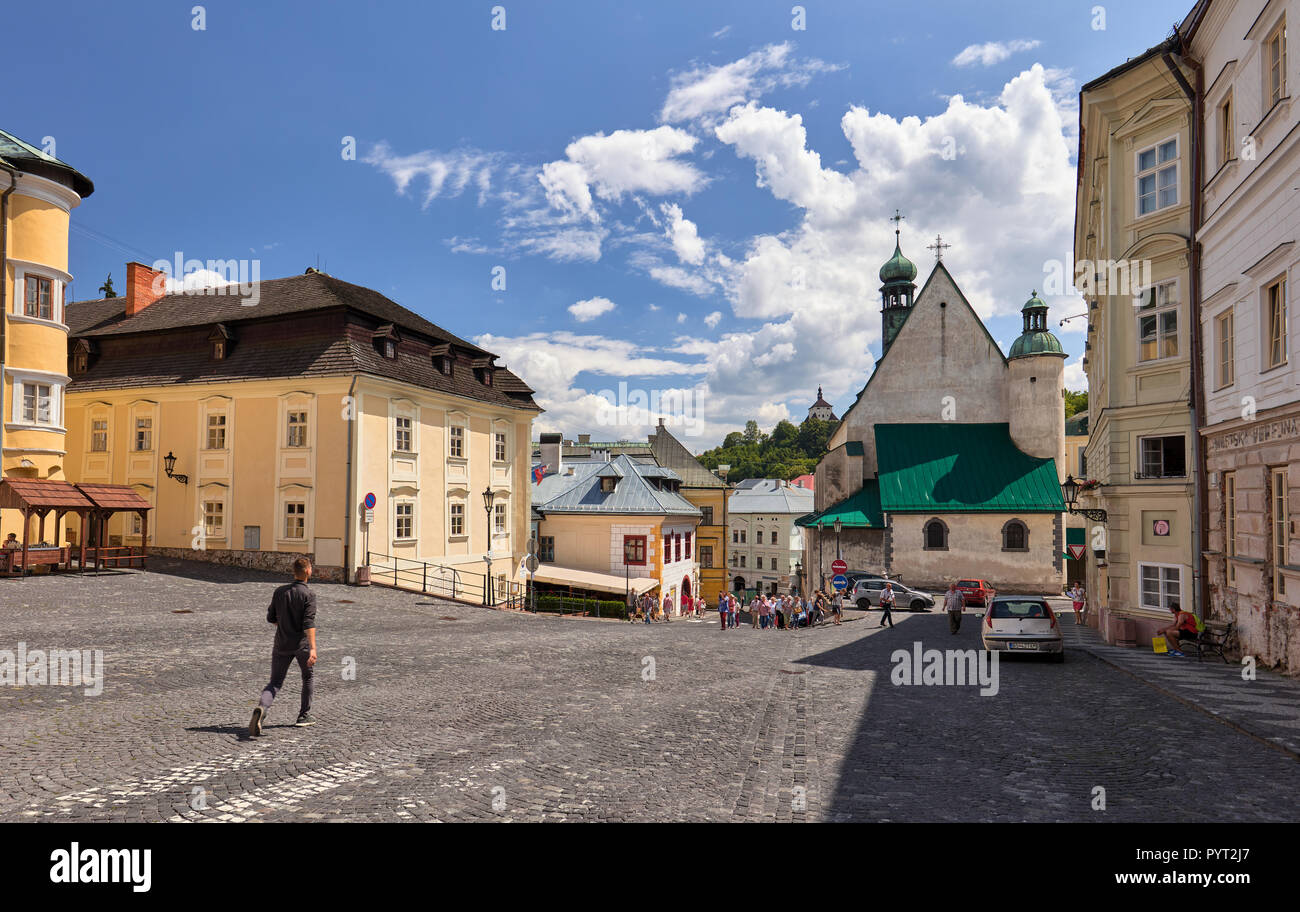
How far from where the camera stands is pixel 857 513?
38062mm

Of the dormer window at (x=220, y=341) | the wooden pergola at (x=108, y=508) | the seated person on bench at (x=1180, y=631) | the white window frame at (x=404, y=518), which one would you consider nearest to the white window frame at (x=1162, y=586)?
the seated person on bench at (x=1180, y=631)

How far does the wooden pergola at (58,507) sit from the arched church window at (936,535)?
104 feet

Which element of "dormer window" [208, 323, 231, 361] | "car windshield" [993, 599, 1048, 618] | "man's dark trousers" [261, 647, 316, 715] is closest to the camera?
"man's dark trousers" [261, 647, 316, 715]

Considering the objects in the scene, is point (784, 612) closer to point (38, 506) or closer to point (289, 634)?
point (289, 634)

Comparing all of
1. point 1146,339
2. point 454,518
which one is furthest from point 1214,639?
point 454,518

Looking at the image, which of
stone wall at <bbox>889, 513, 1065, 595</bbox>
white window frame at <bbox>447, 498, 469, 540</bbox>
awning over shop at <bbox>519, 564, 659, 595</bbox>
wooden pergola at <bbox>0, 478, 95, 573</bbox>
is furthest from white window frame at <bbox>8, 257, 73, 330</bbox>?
stone wall at <bbox>889, 513, 1065, 595</bbox>

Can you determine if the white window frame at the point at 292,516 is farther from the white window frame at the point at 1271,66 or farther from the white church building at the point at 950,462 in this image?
the white window frame at the point at 1271,66

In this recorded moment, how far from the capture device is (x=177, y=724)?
340 inches

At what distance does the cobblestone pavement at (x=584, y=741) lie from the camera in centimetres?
651

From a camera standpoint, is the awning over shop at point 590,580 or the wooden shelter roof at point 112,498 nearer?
the wooden shelter roof at point 112,498

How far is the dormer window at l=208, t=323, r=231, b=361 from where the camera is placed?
91.6ft

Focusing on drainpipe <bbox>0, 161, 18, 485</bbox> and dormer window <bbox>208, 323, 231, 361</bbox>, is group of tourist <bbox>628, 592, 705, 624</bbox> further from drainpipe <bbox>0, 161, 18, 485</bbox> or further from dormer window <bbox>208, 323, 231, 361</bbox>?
drainpipe <bbox>0, 161, 18, 485</bbox>

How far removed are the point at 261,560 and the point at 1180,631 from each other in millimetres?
26485

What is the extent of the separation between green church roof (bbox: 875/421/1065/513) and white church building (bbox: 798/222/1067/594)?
52mm
